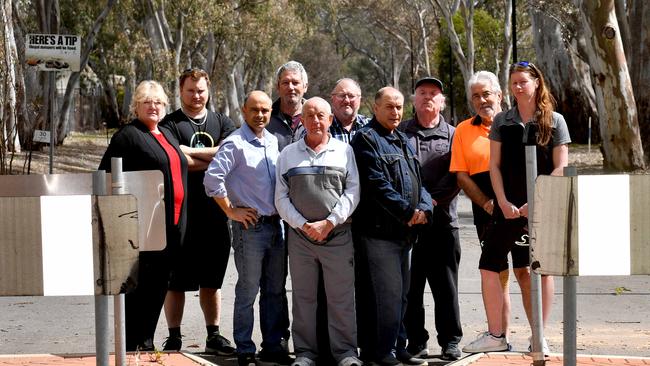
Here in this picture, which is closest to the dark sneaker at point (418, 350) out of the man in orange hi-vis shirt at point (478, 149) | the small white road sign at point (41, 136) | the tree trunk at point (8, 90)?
the man in orange hi-vis shirt at point (478, 149)

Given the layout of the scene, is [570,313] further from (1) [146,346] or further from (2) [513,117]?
(1) [146,346]

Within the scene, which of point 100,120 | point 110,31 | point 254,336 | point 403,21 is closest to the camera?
point 254,336

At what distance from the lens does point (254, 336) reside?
9.43 metres

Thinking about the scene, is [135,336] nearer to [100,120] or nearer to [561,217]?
[561,217]

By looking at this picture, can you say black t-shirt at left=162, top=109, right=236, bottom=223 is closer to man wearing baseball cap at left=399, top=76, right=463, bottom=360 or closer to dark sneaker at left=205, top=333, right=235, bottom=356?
dark sneaker at left=205, top=333, right=235, bottom=356

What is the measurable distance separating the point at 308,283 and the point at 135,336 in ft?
4.05

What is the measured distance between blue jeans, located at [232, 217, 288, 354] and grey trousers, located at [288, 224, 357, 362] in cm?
22

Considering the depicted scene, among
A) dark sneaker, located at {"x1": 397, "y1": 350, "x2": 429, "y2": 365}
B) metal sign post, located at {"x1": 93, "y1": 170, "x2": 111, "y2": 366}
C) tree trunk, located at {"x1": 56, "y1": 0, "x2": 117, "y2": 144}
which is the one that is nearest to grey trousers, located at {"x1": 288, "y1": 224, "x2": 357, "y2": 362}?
dark sneaker, located at {"x1": 397, "y1": 350, "x2": 429, "y2": 365}

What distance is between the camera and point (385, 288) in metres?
7.81

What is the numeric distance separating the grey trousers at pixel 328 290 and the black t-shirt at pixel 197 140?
978mm

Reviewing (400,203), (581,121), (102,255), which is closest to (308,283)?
(400,203)

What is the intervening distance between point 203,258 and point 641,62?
2295 centimetres

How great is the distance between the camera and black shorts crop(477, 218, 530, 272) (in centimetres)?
776

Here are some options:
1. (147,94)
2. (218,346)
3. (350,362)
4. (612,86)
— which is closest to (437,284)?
(350,362)
